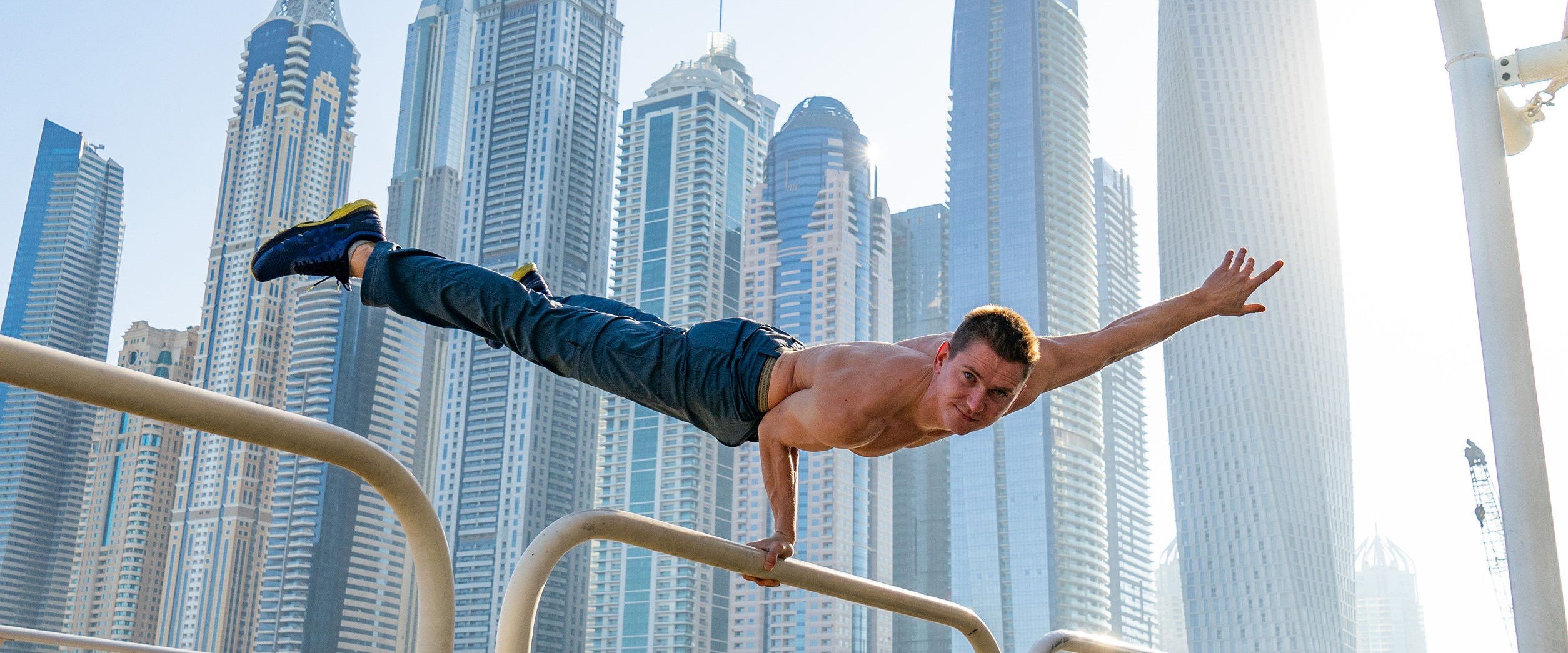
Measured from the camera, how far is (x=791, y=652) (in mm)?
117000

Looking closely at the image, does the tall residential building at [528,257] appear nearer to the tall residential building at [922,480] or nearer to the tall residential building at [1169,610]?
the tall residential building at [922,480]

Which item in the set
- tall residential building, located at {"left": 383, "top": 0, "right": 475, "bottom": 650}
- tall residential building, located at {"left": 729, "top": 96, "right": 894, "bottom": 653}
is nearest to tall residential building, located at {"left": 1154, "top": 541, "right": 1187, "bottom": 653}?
tall residential building, located at {"left": 729, "top": 96, "right": 894, "bottom": 653}

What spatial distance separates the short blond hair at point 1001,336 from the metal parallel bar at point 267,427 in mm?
1772

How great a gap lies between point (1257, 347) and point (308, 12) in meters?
113

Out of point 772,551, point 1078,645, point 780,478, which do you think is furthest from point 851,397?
point 1078,645

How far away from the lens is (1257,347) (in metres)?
101

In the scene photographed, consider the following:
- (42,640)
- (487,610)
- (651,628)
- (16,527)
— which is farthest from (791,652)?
(42,640)

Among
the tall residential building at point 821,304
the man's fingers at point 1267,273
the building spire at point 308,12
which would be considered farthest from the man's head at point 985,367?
the building spire at point 308,12

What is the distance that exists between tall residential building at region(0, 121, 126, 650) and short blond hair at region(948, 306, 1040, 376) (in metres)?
138

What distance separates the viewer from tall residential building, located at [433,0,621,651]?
122625 mm

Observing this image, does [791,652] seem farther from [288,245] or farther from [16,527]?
[288,245]

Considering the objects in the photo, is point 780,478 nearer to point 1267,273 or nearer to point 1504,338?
point 1267,273

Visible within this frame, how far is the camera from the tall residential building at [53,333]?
13612 centimetres

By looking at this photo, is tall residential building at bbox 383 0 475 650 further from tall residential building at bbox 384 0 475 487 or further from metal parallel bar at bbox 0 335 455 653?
metal parallel bar at bbox 0 335 455 653
